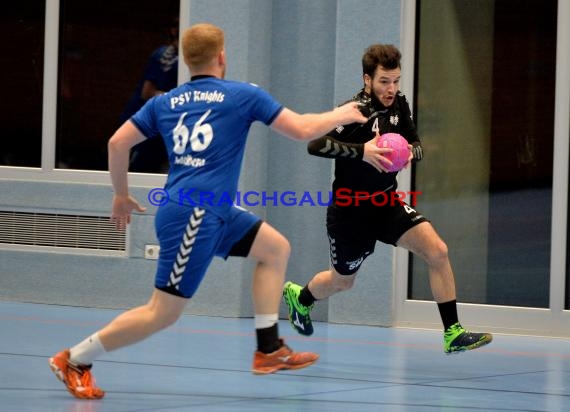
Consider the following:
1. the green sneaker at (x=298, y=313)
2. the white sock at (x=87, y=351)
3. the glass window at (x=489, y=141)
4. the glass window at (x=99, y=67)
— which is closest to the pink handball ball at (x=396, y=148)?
the green sneaker at (x=298, y=313)

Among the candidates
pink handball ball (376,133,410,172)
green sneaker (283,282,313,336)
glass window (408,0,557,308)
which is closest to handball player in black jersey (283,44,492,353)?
pink handball ball (376,133,410,172)

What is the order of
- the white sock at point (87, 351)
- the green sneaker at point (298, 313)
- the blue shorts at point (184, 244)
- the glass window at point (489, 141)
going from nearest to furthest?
1. the blue shorts at point (184, 244)
2. the white sock at point (87, 351)
3. the green sneaker at point (298, 313)
4. the glass window at point (489, 141)

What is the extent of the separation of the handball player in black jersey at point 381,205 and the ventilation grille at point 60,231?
3.53 metres

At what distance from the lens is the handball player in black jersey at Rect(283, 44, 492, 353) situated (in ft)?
25.5

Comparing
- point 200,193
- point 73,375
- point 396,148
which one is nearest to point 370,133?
point 396,148

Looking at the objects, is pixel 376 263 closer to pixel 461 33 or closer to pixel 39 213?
pixel 461 33

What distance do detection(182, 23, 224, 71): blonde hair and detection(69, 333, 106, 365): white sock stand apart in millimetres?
1469

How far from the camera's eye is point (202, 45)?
6141 millimetres

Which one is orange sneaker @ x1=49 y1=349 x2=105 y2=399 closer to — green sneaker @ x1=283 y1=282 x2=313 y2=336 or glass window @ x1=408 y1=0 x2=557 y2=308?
green sneaker @ x1=283 y1=282 x2=313 y2=336

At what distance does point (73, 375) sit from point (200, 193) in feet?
3.83

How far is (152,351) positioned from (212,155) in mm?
2566

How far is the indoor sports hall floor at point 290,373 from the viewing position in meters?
6.36

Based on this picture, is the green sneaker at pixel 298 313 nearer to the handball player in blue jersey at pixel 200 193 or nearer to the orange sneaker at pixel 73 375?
the handball player in blue jersey at pixel 200 193

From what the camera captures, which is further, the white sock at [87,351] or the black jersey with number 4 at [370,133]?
the black jersey with number 4 at [370,133]
